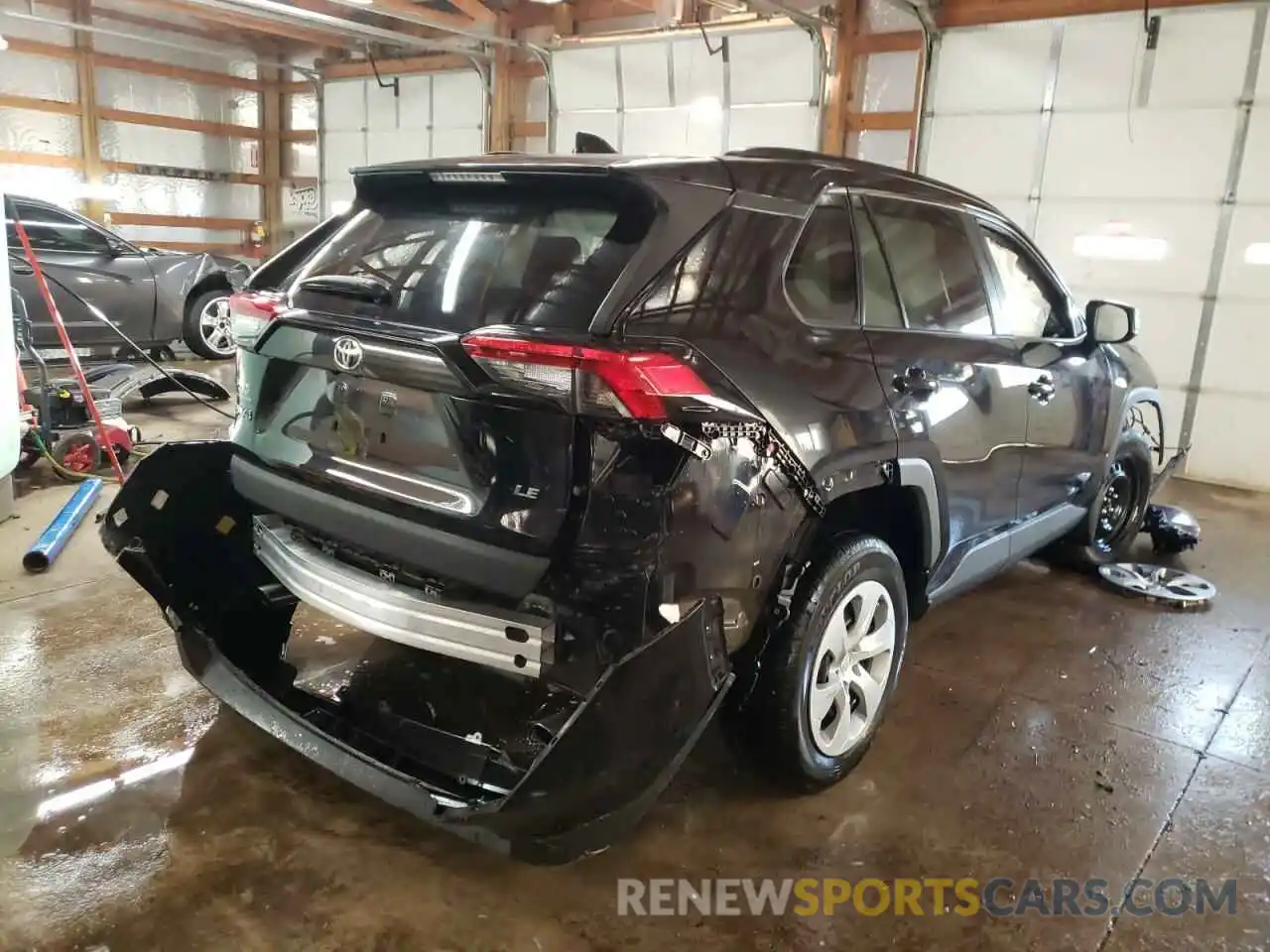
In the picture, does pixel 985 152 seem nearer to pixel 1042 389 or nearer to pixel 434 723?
pixel 1042 389

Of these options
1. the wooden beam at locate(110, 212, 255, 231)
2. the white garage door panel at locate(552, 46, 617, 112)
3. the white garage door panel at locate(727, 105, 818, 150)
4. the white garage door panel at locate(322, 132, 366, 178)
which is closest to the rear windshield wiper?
the white garage door panel at locate(727, 105, 818, 150)

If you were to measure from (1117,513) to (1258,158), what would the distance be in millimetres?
3465

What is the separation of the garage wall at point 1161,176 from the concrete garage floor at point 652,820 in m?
4.05

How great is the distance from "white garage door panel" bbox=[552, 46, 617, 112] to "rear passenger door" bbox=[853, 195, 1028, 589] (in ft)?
24.8

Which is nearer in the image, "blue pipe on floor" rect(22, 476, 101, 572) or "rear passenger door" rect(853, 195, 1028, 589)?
"rear passenger door" rect(853, 195, 1028, 589)

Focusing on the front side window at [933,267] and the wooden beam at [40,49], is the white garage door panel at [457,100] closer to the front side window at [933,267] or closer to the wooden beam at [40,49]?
the wooden beam at [40,49]

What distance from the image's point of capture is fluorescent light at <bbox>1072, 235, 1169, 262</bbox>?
704 centimetres

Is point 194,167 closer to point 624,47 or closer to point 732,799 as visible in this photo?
point 624,47

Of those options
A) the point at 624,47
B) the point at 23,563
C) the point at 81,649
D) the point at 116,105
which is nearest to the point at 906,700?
the point at 81,649

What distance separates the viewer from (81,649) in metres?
3.33

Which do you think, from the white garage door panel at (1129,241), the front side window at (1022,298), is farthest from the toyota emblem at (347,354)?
the white garage door panel at (1129,241)

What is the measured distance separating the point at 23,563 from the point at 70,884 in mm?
2398

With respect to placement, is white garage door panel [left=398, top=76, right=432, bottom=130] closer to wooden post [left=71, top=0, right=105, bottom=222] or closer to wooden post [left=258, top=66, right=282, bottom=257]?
wooden post [left=258, top=66, right=282, bottom=257]

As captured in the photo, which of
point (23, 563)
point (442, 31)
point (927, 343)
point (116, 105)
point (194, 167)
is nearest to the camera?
point (927, 343)
